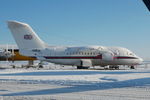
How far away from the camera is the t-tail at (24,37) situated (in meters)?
45.0

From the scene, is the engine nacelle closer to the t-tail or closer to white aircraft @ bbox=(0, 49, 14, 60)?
the t-tail

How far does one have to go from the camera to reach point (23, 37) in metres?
45.5

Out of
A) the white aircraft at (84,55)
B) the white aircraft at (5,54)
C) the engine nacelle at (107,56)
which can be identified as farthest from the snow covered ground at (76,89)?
the white aircraft at (5,54)

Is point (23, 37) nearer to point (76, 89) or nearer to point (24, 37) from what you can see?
point (24, 37)

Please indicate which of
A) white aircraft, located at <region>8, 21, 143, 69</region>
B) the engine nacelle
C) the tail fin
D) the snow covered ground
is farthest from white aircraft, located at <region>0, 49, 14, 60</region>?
the snow covered ground

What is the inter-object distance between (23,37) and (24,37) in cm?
16

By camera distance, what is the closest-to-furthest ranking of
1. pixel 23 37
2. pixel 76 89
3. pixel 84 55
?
pixel 76 89, pixel 84 55, pixel 23 37

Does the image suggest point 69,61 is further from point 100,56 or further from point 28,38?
point 28,38

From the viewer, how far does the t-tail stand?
45.0 metres

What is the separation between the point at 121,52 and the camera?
43.1 metres

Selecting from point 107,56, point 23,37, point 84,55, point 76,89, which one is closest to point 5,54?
point 23,37

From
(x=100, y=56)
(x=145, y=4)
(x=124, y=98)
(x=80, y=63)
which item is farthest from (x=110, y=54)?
(x=124, y=98)

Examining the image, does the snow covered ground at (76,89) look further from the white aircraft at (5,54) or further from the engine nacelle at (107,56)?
the white aircraft at (5,54)

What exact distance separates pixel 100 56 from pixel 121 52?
3.40m
